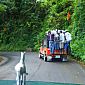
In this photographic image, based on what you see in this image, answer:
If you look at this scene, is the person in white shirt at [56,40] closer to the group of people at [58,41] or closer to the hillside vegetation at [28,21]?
the group of people at [58,41]

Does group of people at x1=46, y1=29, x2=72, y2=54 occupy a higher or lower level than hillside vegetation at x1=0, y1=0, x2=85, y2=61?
lower

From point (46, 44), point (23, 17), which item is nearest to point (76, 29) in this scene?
point (46, 44)

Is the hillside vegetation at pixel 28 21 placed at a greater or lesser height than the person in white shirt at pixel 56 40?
greater

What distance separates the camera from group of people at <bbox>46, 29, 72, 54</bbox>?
2288 cm

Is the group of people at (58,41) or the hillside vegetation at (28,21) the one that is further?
the hillside vegetation at (28,21)

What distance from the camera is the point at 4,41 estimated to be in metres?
36.3

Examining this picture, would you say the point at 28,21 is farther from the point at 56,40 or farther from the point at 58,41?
the point at 58,41

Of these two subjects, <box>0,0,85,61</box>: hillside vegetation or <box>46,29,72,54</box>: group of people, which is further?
<box>0,0,85,61</box>: hillside vegetation

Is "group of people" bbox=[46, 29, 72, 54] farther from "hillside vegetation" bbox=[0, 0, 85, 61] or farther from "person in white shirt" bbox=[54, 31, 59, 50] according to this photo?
"hillside vegetation" bbox=[0, 0, 85, 61]

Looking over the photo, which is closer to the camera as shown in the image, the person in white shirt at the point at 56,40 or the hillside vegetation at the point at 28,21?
the person in white shirt at the point at 56,40

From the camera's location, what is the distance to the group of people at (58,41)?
22.9 metres

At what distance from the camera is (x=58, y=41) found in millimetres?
23156

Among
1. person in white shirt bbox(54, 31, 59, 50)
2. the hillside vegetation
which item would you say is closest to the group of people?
person in white shirt bbox(54, 31, 59, 50)

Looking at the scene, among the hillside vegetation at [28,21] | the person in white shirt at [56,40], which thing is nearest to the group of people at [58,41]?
the person in white shirt at [56,40]
